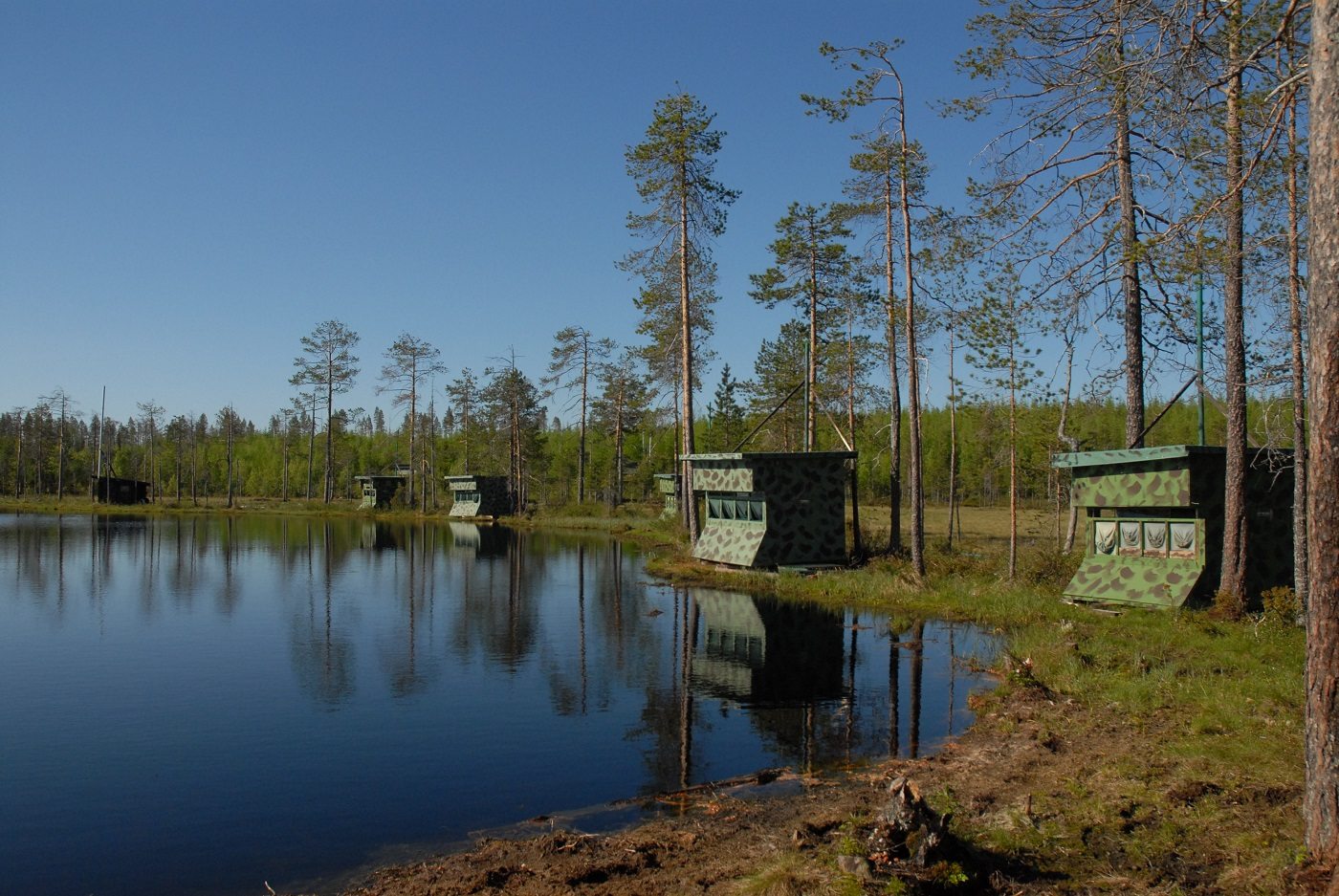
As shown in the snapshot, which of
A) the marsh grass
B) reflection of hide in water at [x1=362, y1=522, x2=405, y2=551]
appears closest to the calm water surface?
the marsh grass

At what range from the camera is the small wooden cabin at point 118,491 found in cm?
7688

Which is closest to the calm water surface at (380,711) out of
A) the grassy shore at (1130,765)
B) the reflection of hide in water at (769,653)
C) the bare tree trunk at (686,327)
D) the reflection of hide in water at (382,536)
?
the reflection of hide in water at (769,653)

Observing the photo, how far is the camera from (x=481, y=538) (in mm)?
45562

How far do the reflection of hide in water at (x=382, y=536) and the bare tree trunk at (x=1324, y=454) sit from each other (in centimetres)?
3700

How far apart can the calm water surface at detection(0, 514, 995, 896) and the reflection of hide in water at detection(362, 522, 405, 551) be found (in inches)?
594

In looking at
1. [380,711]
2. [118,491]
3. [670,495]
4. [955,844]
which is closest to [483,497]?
[670,495]

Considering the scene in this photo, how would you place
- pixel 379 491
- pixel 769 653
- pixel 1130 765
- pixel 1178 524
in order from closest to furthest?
1. pixel 1130 765
2. pixel 769 653
3. pixel 1178 524
4. pixel 379 491

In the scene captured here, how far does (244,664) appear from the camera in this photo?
14922mm

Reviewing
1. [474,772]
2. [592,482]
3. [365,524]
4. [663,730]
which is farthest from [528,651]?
[592,482]

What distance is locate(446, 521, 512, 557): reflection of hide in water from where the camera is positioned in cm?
3816

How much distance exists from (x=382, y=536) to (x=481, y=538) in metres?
5.69

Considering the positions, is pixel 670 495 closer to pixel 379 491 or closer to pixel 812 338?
pixel 812 338

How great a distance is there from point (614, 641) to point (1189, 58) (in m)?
12.6

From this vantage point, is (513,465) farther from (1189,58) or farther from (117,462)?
(117,462)
